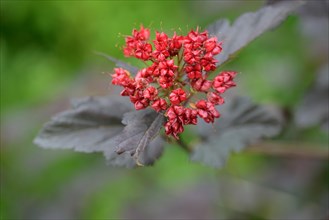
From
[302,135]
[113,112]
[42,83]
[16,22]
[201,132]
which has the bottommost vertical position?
[113,112]

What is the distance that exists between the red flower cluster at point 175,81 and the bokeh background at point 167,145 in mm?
644

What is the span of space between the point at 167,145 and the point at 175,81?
1601mm

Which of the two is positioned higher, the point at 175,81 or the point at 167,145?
the point at 167,145

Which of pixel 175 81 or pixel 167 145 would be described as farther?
pixel 167 145

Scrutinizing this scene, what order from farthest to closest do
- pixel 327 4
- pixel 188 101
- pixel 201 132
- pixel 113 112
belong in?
pixel 201 132 → pixel 327 4 → pixel 113 112 → pixel 188 101

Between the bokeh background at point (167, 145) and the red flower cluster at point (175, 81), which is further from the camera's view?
the bokeh background at point (167, 145)

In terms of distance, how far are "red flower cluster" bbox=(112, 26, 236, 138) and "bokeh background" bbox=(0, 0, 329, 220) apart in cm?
64

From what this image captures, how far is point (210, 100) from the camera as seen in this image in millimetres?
1423

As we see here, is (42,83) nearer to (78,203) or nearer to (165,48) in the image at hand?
(78,203)

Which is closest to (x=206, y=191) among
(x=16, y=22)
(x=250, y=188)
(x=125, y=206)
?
(x=250, y=188)

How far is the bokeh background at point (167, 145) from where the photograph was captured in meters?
2.70

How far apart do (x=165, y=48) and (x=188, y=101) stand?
0.65 ft

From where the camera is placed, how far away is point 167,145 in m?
3.01

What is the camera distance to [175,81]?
144cm
